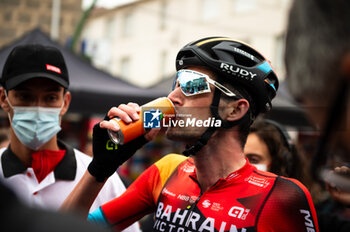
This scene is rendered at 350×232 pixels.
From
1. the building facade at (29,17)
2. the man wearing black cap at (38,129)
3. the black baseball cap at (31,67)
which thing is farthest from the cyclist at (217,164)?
the building facade at (29,17)

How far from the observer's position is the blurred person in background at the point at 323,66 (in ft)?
3.27

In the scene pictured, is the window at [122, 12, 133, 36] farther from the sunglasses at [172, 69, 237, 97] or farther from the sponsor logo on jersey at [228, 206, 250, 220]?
the sponsor logo on jersey at [228, 206, 250, 220]

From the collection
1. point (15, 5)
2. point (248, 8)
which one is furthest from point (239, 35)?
point (15, 5)

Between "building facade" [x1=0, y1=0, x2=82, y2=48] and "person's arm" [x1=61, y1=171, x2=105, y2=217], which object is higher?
"person's arm" [x1=61, y1=171, x2=105, y2=217]

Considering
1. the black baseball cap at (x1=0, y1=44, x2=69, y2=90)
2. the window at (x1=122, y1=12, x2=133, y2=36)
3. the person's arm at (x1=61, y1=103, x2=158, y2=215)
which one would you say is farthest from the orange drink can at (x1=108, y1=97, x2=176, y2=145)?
the window at (x1=122, y1=12, x2=133, y2=36)

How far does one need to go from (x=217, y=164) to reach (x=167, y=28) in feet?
88.2

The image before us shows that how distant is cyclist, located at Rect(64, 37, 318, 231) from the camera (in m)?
1.88

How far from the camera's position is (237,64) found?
204cm

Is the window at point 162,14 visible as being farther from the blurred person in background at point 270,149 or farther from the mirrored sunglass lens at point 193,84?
the mirrored sunglass lens at point 193,84

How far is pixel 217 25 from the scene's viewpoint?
981 inches

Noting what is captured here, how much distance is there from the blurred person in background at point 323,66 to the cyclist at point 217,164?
0.74 meters

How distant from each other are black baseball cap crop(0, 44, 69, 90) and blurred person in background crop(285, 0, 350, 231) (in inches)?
77.1

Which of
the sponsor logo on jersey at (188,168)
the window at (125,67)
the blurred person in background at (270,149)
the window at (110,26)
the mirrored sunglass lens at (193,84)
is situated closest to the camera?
the mirrored sunglass lens at (193,84)

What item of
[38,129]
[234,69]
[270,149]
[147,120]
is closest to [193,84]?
[234,69]
